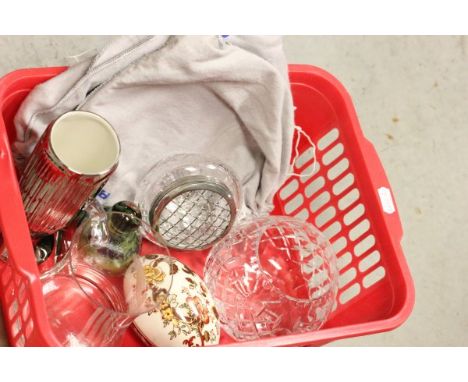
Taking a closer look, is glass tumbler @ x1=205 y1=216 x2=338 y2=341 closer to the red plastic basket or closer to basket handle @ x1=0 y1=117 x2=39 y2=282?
the red plastic basket

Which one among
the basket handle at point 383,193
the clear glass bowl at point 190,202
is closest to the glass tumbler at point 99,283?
the clear glass bowl at point 190,202

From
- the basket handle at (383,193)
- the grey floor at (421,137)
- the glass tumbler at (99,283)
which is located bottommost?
the grey floor at (421,137)

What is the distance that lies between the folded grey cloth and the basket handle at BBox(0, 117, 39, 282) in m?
0.09

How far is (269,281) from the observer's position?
808mm

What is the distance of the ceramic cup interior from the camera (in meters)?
0.66

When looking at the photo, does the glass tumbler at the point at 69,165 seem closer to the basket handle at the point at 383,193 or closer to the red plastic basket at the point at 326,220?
the red plastic basket at the point at 326,220

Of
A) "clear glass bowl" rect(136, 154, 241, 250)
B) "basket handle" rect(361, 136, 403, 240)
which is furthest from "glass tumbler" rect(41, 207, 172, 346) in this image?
"basket handle" rect(361, 136, 403, 240)

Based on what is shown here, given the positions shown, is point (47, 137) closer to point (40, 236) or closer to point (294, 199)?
point (40, 236)

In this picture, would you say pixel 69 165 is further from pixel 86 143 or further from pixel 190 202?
pixel 190 202

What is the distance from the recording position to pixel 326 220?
91cm

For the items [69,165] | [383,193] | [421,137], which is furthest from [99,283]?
[421,137]

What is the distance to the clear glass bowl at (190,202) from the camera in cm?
77

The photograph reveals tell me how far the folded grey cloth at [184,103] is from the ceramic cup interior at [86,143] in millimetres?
45

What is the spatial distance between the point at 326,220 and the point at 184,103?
26cm
